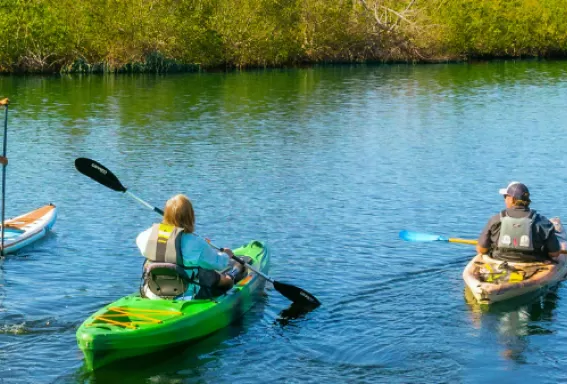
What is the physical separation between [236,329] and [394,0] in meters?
65.1

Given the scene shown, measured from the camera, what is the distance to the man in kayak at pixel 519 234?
10.9 m

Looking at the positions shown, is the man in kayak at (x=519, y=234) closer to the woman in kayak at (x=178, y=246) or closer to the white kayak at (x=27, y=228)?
the woman in kayak at (x=178, y=246)

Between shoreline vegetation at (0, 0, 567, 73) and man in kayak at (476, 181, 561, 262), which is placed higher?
shoreline vegetation at (0, 0, 567, 73)

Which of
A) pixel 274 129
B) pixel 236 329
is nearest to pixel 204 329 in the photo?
pixel 236 329

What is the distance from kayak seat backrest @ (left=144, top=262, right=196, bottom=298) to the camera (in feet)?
30.5

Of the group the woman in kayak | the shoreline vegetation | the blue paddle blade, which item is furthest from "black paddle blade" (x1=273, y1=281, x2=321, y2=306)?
the shoreline vegetation

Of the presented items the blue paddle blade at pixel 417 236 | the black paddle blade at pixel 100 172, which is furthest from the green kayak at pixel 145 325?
the blue paddle blade at pixel 417 236

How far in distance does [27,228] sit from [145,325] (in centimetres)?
599

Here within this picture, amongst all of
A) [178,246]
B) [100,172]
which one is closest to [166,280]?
[178,246]

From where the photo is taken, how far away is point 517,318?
412 inches

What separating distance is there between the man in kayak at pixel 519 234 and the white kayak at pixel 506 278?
11cm

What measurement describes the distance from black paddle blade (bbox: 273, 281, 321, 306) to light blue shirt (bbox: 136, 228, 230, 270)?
155 cm

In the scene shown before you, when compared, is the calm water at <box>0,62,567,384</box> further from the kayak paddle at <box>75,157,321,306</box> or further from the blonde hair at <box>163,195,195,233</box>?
the blonde hair at <box>163,195,195,233</box>

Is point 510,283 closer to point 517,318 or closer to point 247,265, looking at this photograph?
point 517,318
